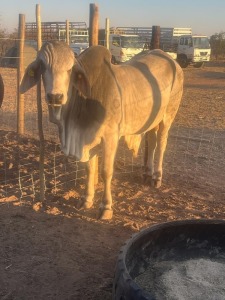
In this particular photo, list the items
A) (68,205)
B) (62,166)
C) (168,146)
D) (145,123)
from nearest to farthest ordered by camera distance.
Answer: (68,205) < (145,123) < (62,166) < (168,146)

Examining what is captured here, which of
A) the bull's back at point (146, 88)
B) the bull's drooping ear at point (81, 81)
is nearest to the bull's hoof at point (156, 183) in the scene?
the bull's back at point (146, 88)

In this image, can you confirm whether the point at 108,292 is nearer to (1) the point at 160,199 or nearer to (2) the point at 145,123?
(1) the point at 160,199

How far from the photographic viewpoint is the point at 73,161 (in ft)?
20.5

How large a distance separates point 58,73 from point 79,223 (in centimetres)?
153

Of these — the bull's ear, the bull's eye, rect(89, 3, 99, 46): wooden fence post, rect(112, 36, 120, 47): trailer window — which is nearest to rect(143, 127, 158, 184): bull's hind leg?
rect(89, 3, 99, 46): wooden fence post

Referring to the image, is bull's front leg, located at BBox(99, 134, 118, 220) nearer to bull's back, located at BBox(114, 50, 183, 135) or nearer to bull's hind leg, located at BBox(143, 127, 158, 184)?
bull's back, located at BBox(114, 50, 183, 135)

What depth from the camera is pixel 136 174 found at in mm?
6086

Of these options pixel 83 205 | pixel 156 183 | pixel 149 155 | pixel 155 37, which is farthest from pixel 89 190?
pixel 155 37

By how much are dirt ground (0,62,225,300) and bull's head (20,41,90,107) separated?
4.08 feet

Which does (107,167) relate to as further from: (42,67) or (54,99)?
(42,67)

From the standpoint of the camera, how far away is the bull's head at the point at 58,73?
3.84 meters

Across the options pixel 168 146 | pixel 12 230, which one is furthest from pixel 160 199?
pixel 168 146

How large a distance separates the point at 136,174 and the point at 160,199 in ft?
3.04

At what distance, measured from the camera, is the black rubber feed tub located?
2828 mm
